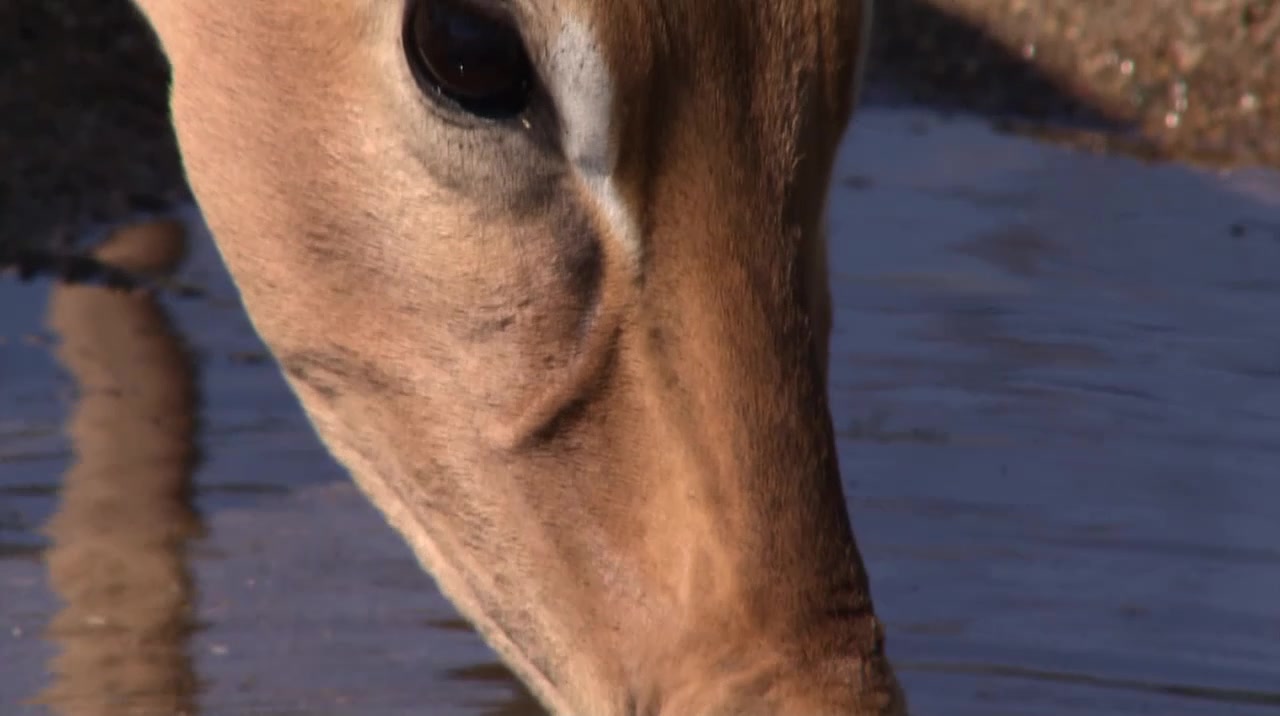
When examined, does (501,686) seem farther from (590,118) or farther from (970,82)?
(970,82)

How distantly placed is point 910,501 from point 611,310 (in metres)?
1.55

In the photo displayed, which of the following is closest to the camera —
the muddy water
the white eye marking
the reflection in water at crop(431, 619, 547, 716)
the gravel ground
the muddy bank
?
the white eye marking

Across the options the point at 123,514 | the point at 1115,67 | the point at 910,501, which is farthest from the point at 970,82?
the point at 123,514

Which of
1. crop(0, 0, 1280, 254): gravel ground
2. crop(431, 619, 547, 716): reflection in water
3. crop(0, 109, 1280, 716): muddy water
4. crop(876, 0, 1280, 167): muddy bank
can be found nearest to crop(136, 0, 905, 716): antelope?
crop(431, 619, 547, 716): reflection in water

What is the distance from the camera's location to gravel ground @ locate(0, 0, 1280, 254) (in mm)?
5449

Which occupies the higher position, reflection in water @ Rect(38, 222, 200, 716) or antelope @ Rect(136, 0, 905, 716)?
antelope @ Rect(136, 0, 905, 716)

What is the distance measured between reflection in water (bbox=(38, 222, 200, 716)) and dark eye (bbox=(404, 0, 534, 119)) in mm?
1011

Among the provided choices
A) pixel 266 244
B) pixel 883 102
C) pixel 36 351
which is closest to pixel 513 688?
pixel 266 244

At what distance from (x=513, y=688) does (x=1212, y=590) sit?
1050mm

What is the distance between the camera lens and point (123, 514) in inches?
148

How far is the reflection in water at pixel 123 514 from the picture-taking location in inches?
125

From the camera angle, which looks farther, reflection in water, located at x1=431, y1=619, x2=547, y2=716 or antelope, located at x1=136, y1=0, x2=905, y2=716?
reflection in water, located at x1=431, y1=619, x2=547, y2=716

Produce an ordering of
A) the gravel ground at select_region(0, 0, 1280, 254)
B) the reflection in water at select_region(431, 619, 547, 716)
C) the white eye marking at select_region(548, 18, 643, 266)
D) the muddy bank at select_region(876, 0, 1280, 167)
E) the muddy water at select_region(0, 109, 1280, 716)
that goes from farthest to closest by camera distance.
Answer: the muddy bank at select_region(876, 0, 1280, 167), the gravel ground at select_region(0, 0, 1280, 254), the muddy water at select_region(0, 109, 1280, 716), the reflection in water at select_region(431, 619, 547, 716), the white eye marking at select_region(548, 18, 643, 266)

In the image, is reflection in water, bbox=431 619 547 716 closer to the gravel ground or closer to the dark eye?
the dark eye
